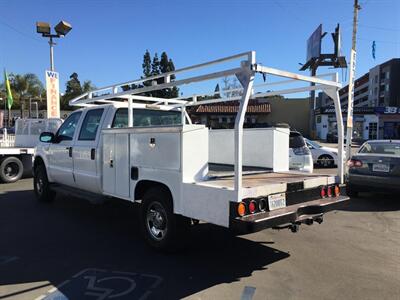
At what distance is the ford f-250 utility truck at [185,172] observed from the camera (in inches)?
164

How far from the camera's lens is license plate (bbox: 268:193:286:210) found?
4449 mm

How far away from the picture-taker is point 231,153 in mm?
6855

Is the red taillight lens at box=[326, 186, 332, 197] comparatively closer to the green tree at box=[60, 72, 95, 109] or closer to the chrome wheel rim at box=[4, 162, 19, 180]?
the chrome wheel rim at box=[4, 162, 19, 180]

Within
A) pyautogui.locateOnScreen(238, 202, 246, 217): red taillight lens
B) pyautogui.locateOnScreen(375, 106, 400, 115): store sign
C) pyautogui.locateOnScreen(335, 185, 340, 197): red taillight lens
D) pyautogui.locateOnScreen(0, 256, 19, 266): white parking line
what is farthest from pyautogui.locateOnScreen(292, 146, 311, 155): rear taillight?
pyautogui.locateOnScreen(375, 106, 400, 115): store sign

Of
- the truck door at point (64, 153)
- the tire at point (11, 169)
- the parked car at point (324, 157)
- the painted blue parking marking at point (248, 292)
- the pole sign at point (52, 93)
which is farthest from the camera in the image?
the pole sign at point (52, 93)

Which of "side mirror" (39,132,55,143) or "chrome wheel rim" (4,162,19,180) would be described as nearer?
"side mirror" (39,132,55,143)

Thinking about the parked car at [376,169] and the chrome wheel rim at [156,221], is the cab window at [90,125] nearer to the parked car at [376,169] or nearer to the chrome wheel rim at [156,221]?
the chrome wheel rim at [156,221]

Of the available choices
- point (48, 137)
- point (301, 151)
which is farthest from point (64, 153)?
point (301, 151)

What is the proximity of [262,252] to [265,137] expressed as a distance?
1846 mm

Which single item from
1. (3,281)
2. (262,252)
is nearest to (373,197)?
(262,252)

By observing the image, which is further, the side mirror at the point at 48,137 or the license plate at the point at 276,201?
the side mirror at the point at 48,137

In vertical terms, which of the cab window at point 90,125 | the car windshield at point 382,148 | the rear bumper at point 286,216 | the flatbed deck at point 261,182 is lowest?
the rear bumper at point 286,216

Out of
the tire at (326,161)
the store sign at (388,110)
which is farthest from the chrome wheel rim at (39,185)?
the store sign at (388,110)

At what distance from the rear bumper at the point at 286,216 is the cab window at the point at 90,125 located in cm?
354
